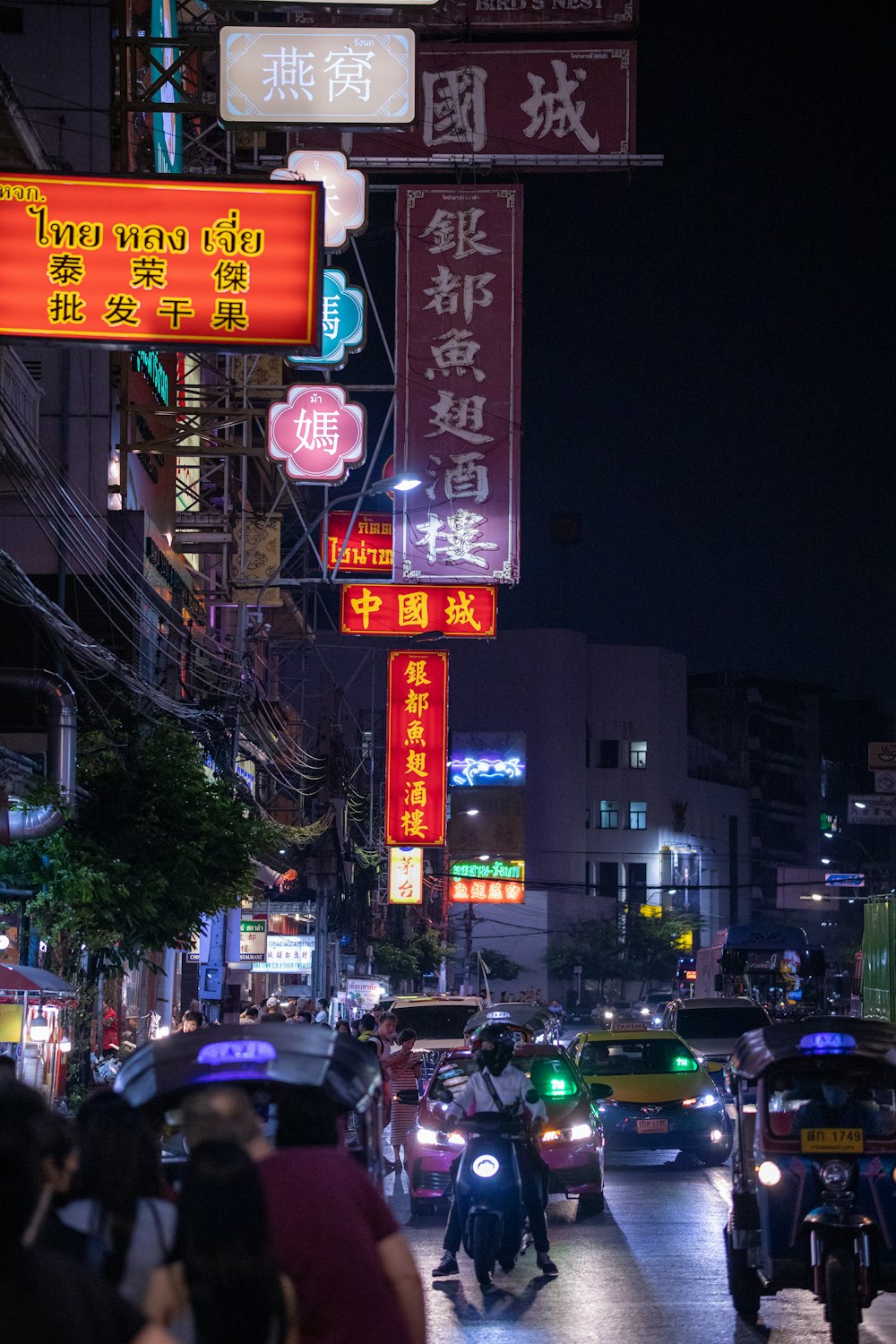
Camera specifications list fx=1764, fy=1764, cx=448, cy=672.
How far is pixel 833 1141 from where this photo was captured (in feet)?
33.0

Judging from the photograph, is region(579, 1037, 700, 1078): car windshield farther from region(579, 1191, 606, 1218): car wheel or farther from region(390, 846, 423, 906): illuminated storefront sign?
region(390, 846, 423, 906): illuminated storefront sign

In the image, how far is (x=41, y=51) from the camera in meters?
28.8

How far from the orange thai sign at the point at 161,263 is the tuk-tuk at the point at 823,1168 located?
5.81m

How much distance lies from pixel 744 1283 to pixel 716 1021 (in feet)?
56.5

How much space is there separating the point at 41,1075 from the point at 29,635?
10.1 metres

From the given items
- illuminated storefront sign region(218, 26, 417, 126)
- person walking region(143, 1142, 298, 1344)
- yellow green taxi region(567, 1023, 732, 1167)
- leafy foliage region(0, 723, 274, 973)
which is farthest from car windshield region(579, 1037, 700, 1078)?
person walking region(143, 1142, 298, 1344)

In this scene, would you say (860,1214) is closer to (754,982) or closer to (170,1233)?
(170,1233)

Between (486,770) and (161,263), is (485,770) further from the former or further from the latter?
(161,263)

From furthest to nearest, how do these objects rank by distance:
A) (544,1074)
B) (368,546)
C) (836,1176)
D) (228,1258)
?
(368,546)
(544,1074)
(836,1176)
(228,1258)

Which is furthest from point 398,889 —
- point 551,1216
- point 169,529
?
point 551,1216

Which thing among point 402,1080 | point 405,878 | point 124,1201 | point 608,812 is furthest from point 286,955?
point 608,812

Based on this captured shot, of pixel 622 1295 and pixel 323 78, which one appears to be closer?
pixel 622 1295

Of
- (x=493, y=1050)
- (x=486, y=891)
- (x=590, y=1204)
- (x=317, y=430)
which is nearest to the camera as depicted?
(x=493, y=1050)

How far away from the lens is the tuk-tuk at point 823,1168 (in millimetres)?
9453
